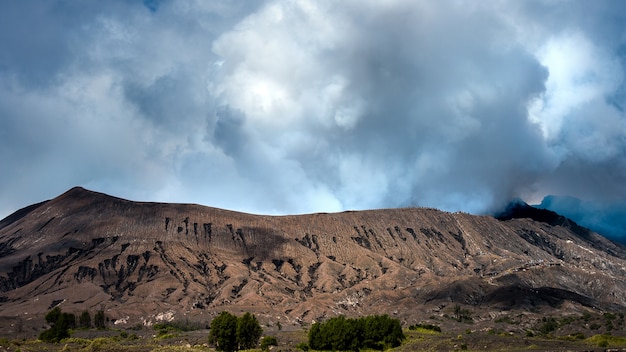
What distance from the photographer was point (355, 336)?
117 m

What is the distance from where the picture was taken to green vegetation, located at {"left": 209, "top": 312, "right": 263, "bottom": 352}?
12544 centimetres

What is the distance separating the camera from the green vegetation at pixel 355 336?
11600 centimetres

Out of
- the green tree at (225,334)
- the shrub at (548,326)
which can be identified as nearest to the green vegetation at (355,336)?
the green tree at (225,334)

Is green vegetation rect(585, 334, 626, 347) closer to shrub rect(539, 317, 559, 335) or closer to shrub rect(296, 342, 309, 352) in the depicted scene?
shrub rect(296, 342, 309, 352)

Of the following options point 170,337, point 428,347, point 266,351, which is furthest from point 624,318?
point 170,337

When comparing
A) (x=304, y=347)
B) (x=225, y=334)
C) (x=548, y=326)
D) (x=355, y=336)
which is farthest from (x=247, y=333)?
(x=548, y=326)

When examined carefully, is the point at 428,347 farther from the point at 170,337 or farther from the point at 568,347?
the point at 170,337

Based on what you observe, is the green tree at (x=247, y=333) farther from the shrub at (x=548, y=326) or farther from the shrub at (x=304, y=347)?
the shrub at (x=548, y=326)

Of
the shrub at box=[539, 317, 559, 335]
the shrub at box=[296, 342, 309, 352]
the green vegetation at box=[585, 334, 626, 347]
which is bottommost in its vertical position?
the green vegetation at box=[585, 334, 626, 347]

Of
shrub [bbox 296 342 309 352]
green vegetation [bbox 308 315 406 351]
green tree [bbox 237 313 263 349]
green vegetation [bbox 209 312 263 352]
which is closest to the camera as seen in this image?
green vegetation [bbox 308 315 406 351]

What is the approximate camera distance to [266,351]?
113188 millimetres

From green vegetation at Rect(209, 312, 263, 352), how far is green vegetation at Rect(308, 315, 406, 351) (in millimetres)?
12763

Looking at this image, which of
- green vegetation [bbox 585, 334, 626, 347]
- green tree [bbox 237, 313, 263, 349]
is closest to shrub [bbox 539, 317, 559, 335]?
green vegetation [bbox 585, 334, 626, 347]

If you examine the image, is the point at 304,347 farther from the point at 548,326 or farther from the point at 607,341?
the point at 548,326
